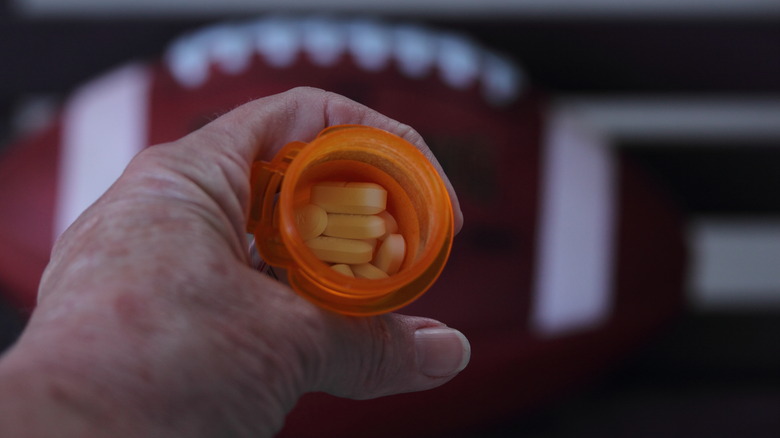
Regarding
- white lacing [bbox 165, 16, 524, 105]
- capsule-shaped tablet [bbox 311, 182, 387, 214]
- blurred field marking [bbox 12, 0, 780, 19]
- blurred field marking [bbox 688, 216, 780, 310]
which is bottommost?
blurred field marking [bbox 688, 216, 780, 310]

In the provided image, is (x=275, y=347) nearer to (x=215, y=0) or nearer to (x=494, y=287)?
(x=494, y=287)

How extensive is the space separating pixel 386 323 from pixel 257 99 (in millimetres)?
106

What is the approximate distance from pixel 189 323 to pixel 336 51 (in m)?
0.46

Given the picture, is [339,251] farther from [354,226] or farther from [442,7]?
[442,7]

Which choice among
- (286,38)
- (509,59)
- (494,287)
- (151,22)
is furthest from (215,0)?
A: (494,287)

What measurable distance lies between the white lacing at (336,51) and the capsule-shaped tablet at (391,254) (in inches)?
16.1

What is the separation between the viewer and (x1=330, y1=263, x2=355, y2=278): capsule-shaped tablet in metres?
0.24

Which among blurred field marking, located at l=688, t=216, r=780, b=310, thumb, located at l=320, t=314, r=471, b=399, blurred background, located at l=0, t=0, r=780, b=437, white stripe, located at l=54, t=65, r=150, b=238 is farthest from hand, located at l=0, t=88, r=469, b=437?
blurred field marking, located at l=688, t=216, r=780, b=310

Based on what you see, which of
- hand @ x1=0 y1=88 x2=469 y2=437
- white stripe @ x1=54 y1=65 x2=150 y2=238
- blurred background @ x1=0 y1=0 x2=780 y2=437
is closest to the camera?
hand @ x1=0 y1=88 x2=469 y2=437

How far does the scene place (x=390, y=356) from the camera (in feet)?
0.96

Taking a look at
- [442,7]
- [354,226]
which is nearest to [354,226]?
[354,226]

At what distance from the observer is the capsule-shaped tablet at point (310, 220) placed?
0.25 metres

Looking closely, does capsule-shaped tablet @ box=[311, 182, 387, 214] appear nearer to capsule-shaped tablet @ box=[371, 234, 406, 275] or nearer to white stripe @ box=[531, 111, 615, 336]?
capsule-shaped tablet @ box=[371, 234, 406, 275]

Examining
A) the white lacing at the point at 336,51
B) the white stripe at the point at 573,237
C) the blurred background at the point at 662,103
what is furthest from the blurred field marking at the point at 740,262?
the white lacing at the point at 336,51
